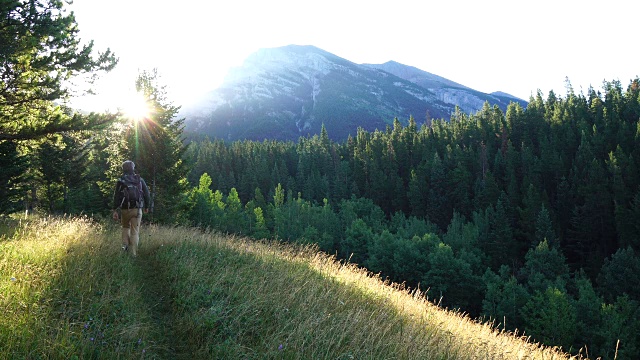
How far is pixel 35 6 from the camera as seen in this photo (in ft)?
37.8

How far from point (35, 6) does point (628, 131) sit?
9712 cm

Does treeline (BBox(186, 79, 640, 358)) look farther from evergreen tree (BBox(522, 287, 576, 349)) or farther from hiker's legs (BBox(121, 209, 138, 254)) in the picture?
hiker's legs (BBox(121, 209, 138, 254))

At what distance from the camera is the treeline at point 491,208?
41375mm

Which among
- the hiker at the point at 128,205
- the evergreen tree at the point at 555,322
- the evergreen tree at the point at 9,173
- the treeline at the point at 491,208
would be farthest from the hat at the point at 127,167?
the evergreen tree at the point at 555,322

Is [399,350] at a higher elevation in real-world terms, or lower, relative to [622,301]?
higher

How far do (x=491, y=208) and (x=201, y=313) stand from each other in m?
72.9

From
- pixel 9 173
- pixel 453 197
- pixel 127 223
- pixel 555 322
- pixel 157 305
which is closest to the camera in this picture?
pixel 157 305

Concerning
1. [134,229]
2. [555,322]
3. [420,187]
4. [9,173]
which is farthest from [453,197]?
[134,229]

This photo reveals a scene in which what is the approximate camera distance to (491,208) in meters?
68.9

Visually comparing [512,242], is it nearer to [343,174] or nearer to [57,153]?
[343,174]

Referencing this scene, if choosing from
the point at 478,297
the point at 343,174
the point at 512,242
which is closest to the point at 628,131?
the point at 512,242

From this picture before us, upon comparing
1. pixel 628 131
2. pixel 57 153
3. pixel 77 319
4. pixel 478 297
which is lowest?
pixel 478 297

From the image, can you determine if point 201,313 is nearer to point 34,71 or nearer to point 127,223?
point 127,223

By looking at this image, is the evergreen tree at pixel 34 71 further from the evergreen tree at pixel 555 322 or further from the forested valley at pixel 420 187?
the evergreen tree at pixel 555 322
